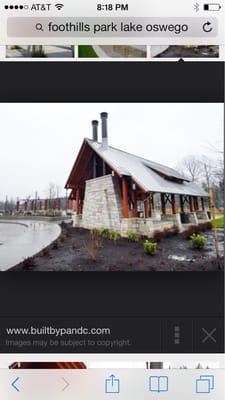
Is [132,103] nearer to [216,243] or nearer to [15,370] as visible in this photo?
[216,243]

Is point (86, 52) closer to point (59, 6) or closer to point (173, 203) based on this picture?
point (59, 6)

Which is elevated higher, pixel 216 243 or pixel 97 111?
pixel 97 111

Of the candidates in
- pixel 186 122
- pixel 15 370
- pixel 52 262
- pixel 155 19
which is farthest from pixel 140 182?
pixel 15 370

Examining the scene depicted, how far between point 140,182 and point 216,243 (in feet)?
0.77

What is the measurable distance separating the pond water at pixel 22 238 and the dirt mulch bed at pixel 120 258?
2 cm

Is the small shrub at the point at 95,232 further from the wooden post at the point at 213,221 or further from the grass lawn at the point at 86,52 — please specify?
the grass lawn at the point at 86,52

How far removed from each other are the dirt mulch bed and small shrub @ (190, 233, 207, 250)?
0.01 meters

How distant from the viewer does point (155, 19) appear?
77 cm

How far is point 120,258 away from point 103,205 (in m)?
0.14

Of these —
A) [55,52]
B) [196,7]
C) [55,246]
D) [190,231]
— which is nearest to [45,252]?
[55,246]

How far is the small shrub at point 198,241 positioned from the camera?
29.9 inches

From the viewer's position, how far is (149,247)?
2.47 ft

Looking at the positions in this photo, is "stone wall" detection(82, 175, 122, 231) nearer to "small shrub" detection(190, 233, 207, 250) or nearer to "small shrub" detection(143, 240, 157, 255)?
"small shrub" detection(143, 240, 157, 255)

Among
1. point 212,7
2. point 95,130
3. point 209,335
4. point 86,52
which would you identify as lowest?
point 209,335
